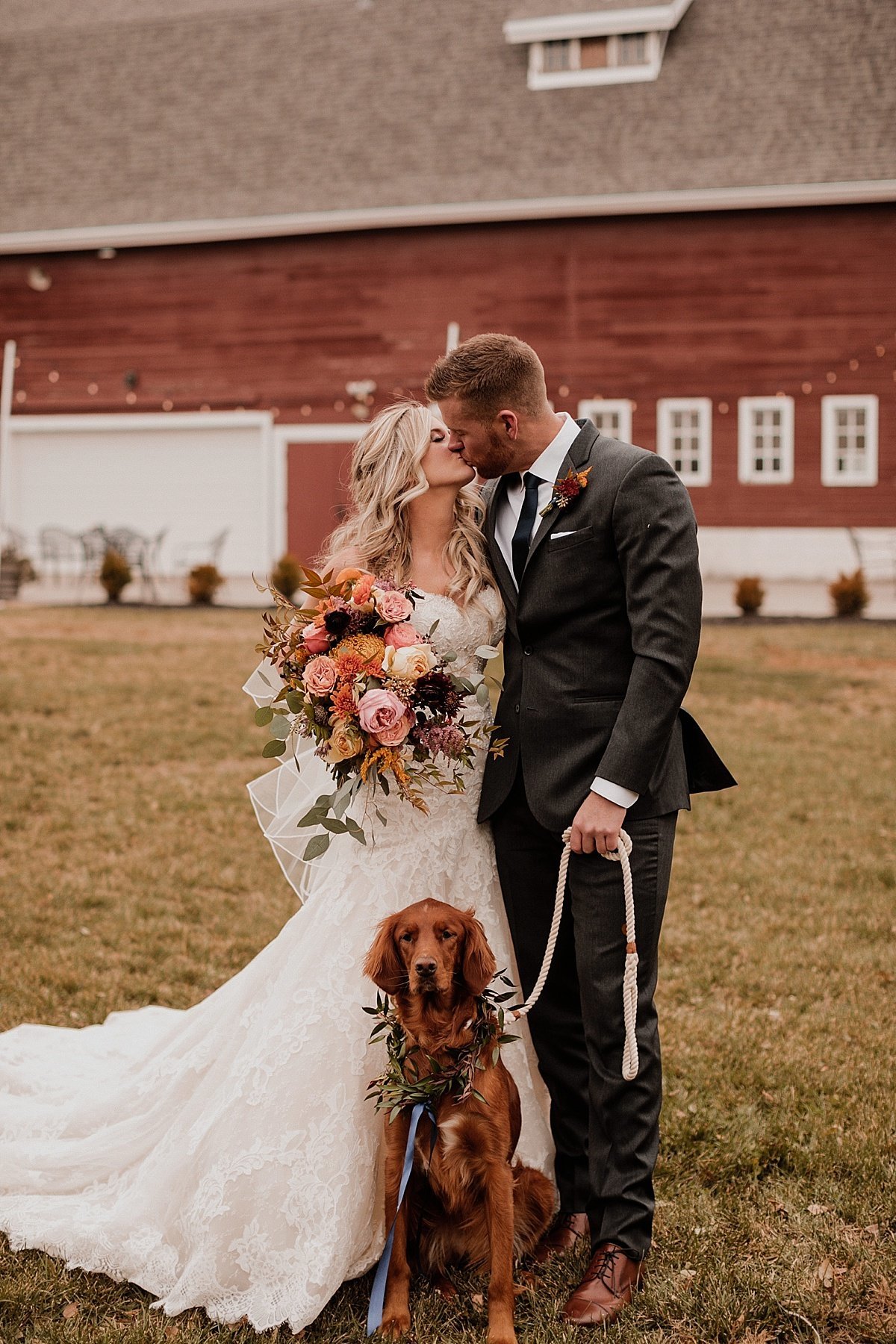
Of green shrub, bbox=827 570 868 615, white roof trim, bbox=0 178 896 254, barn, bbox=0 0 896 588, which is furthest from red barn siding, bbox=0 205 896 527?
green shrub, bbox=827 570 868 615

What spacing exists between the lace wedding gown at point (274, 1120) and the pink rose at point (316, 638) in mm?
432

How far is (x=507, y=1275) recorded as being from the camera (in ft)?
10.2

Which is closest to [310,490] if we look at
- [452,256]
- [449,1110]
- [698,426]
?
[452,256]

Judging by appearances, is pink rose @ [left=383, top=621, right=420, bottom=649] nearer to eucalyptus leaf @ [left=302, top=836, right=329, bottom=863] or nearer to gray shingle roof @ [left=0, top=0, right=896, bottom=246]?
eucalyptus leaf @ [left=302, top=836, right=329, bottom=863]

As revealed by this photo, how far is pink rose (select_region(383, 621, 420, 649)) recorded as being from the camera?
3.22 m

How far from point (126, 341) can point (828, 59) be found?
1329 cm

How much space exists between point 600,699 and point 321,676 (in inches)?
29.8

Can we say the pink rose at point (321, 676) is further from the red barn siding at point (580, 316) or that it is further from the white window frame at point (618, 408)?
the white window frame at point (618, 408)

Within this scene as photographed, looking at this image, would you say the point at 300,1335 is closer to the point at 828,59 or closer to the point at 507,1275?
the point at 507,1275

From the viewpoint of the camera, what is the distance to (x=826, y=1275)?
131 inches

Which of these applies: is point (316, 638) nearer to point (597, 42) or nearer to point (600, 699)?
point (600, 699)

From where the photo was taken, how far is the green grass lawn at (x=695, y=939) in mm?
3283

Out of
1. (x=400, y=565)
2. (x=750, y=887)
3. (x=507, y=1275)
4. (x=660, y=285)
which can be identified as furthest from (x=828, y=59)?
(x=507, y=1275)

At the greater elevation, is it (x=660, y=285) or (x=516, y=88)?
(x=516, y=88)
